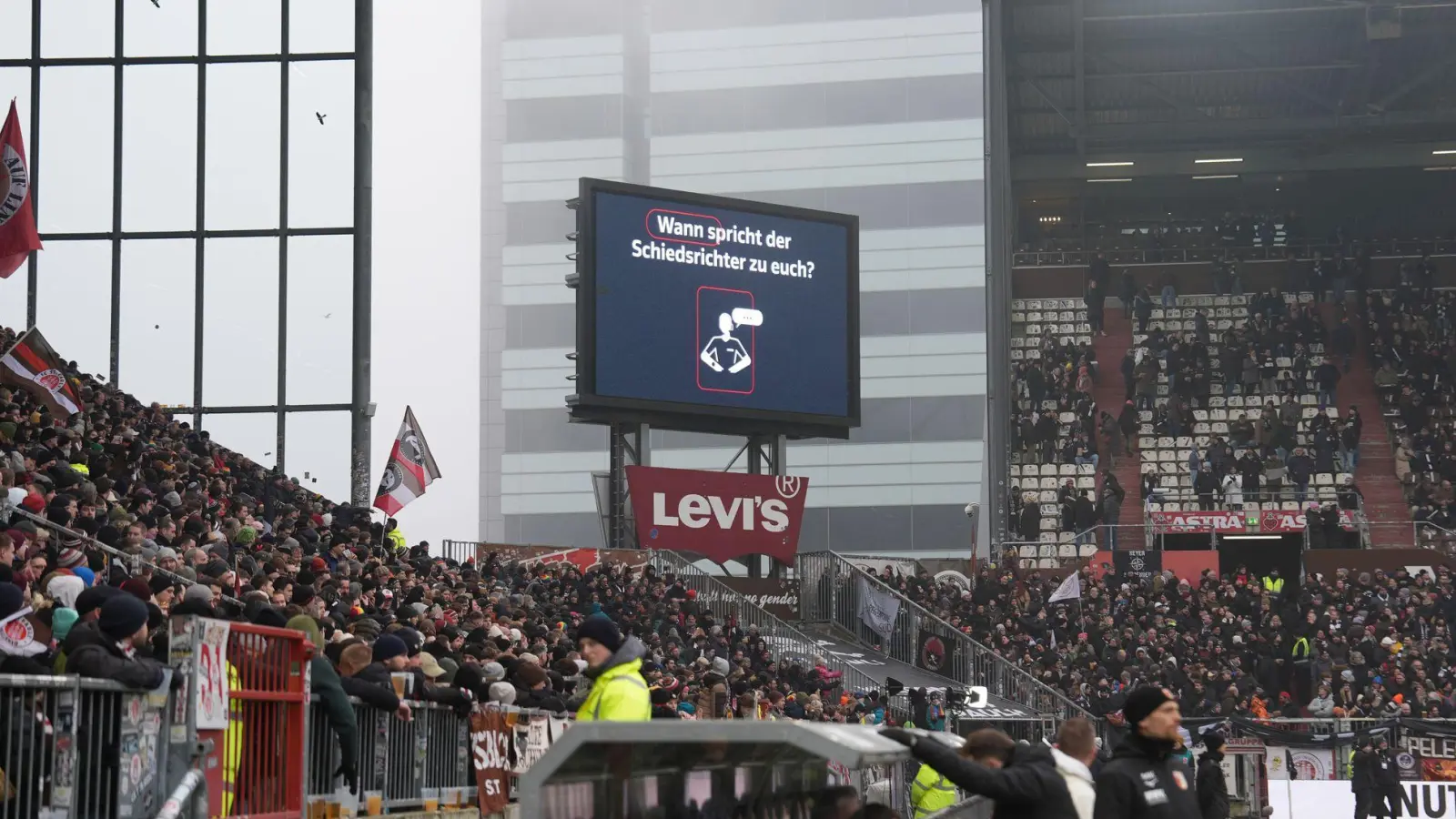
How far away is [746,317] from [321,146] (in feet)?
29.5


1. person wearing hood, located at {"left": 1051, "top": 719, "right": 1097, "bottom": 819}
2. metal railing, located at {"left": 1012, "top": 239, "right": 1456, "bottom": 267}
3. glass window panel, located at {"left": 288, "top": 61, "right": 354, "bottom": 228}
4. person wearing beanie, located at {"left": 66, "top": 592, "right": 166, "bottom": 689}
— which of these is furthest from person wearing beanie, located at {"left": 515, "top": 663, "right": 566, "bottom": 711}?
metal railing, located at {"left": 1012, "top": 239, "right": 1456, "bottom": 267}

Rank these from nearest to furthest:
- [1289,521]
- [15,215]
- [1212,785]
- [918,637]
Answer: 1. [1212,785]
2. [15,215]
3. [918,637]
4. [1289,521]

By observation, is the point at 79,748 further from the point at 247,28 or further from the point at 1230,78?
the point at 1230,78

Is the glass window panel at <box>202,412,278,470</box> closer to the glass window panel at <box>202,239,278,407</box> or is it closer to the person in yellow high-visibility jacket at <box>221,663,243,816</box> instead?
the glass window panel at <box>202,239,278,407</box>

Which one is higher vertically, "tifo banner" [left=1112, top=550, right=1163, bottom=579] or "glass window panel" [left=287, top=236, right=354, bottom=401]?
"glass window panel" [left=287, top=236, right=354, bottom=401]

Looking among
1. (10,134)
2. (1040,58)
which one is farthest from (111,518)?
(1040,58)

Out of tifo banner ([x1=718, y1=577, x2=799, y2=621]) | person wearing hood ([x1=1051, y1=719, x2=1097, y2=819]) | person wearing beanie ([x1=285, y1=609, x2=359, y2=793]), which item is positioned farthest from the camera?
tifo banner ([x1=718, y1=577, x2=799, y2=621])

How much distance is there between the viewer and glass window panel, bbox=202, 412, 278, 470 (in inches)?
1363

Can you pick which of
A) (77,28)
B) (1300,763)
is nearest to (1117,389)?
(1300,763)

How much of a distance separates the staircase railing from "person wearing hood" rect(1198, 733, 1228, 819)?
494 inches

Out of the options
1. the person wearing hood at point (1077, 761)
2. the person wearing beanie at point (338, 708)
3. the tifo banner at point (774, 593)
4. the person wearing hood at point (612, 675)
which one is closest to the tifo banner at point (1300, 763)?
the tifo banner at point (774, 593)

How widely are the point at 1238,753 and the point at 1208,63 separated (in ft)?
95.7

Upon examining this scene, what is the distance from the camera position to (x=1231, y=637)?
Result: 104 feet

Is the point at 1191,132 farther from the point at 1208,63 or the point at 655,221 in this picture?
the point at 655,221
